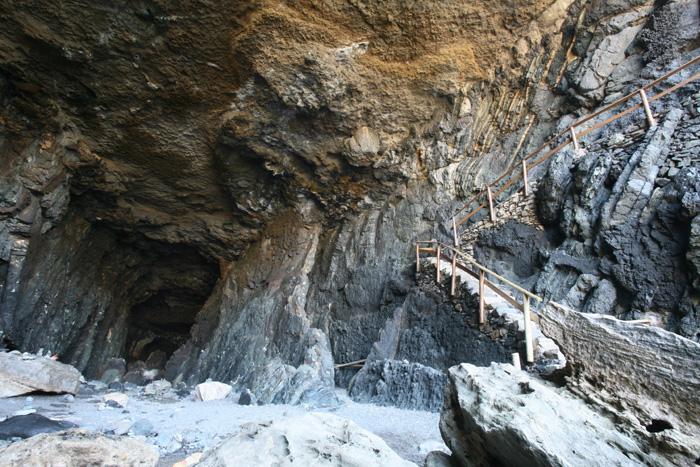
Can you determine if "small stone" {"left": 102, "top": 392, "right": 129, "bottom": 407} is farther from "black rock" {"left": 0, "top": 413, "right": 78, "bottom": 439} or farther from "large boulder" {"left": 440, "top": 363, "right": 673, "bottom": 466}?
"large boulder" {"left": 440, "top": 363, "right": 673, "bottom": 466}

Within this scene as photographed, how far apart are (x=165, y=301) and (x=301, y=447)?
16.9 metres

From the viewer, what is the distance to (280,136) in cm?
976

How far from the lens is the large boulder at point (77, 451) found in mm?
1992

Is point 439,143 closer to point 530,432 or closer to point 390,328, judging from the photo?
point 390,328

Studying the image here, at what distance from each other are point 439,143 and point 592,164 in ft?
14.9

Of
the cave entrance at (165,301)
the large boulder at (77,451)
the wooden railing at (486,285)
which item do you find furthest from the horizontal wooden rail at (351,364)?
the cave entrance at (165,301)

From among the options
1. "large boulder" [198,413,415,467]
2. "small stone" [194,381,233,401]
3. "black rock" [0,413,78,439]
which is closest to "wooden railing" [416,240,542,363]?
"large boulder" [198,413,415,467]

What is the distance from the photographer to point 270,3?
7.30 meters

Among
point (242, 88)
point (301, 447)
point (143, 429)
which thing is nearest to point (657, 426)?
point (301, 447)

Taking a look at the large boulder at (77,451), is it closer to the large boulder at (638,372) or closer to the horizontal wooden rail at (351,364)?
the large boulder at (638,372)

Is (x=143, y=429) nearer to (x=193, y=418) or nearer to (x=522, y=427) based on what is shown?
(x=193, y=418)

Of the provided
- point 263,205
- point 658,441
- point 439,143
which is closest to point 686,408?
point 658,441

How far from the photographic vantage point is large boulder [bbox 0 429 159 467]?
6.54 feet

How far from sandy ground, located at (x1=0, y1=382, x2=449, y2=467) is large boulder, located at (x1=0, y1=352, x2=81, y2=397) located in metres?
0.13
